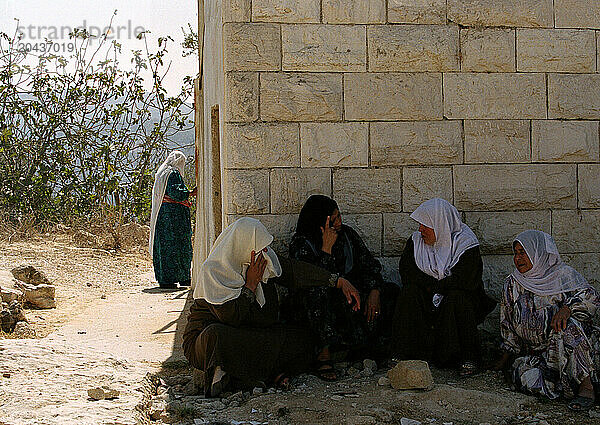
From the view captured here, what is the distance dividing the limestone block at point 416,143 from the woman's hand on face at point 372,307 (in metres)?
0.94

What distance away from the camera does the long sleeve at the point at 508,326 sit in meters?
4.43

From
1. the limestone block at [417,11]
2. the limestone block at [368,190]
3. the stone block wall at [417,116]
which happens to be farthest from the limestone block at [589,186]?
the limestone block at [417,11]

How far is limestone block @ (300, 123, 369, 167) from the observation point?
4.92 meters

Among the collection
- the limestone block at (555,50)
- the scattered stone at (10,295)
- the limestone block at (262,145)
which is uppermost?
the limestone block at (555,50)

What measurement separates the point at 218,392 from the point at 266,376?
0.31 meters

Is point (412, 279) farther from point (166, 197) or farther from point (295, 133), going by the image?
point (166, 197)

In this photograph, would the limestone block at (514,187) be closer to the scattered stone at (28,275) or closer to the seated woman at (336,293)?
the seated woman at (336,293)

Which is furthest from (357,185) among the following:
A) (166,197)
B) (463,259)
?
(166,197)

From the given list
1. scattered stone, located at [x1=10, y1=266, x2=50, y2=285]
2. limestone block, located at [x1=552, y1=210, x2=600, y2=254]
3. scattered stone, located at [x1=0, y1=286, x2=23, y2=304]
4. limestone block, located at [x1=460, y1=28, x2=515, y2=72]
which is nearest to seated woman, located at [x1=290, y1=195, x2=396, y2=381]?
limestone block, located at [x1=552, y1=210, x2=600, y2=254]

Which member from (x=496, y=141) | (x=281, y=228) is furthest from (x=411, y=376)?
(x=496, y=141)

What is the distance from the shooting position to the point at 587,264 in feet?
17.2

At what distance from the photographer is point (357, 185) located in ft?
16.4

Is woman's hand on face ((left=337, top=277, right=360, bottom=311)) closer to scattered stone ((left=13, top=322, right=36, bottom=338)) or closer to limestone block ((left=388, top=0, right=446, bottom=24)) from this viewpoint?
limestone block ((left=388, top=0, right=446, bottom=24))

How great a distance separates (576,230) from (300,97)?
2.19 m
